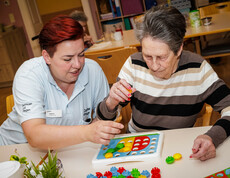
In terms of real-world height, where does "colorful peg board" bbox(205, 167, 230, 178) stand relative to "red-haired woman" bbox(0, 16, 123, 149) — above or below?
below

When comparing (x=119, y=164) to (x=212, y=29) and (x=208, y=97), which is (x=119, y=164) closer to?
(x=208, y=97)

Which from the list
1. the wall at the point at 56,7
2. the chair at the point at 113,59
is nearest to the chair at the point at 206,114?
the chair at the point at 113,59

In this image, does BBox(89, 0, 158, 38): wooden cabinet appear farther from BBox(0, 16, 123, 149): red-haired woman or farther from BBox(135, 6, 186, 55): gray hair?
BBox(135, 6, 186, 55): gray hair

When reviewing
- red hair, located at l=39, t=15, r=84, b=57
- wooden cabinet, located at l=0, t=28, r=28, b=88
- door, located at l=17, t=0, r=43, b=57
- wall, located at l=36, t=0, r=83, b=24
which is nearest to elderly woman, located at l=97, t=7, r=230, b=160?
red hair, located at l=39, t=15, r=84, b=57

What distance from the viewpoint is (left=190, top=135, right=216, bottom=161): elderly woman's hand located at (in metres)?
1.12

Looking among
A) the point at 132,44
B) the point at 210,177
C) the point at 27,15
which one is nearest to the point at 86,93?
the point at 210,177

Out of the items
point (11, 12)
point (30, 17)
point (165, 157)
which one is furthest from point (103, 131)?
point (11, 12)

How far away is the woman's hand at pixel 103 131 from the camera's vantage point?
1.25 m

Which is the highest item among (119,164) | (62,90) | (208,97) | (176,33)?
(176,33)

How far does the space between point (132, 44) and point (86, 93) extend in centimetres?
160

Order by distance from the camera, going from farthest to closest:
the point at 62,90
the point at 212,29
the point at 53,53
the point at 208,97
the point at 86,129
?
the point at 212,29 < the point at 62,90 < the point at 53,53 < the point at 208,97 < the point at 86,129

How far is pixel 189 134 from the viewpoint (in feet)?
4.40

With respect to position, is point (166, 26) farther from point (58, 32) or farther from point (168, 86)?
point (58, 32)

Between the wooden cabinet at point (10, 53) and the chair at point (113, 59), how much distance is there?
11.7 ft
